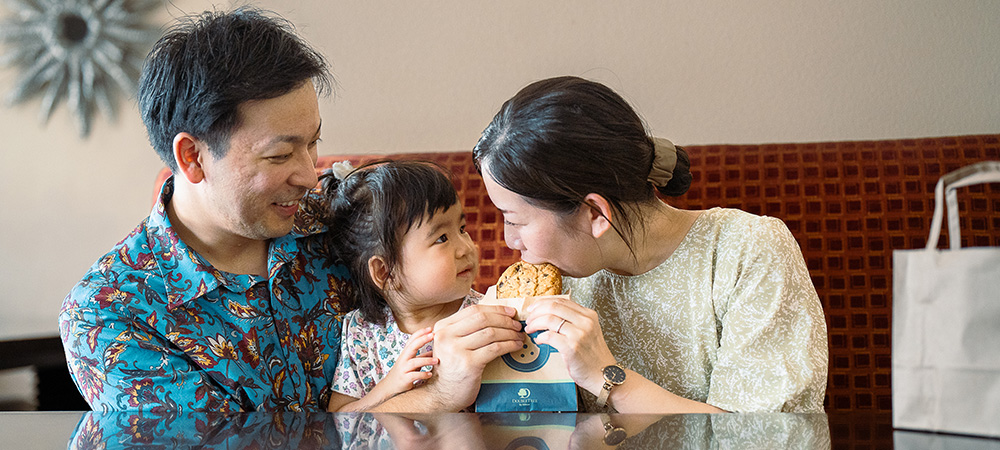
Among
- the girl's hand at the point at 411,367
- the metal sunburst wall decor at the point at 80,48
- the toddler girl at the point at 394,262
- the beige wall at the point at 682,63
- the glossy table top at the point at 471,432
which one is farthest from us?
the metal sunburst wall decor at the point at 80,48

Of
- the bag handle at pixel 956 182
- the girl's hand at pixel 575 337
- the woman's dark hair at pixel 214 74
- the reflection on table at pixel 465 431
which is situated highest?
the woman's dark hair at pixel 214 74

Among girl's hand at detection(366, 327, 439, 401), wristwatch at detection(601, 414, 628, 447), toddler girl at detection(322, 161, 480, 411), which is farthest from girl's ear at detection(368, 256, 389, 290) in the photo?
wristwatch at detection(601, 414, 628, 447)

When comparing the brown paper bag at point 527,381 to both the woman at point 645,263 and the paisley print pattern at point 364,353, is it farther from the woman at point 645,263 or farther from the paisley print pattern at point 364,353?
the paisley print pattern at point 364,353

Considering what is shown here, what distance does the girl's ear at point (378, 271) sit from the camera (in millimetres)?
1686

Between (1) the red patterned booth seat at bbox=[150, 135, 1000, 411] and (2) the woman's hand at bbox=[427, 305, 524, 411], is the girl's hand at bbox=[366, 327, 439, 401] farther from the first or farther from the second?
(1) the red patterned booth seat at bbox=[150, 135, 1000, 411]

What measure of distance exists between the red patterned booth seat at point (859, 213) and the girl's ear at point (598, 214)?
2.23ft

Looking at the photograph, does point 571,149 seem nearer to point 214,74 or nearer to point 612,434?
point 612,434

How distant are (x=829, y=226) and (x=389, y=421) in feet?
4.45

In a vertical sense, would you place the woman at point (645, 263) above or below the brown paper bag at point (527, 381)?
above

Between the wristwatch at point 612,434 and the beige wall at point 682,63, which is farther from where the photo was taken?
the beige wall at point 682,63

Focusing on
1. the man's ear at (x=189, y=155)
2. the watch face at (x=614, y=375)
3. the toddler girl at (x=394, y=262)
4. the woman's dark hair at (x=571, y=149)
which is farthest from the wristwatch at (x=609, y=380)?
the man's ear at (x=189, y=155)

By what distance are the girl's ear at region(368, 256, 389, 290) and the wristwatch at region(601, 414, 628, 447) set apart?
78 centimetres

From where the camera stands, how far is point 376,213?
1.68 metres

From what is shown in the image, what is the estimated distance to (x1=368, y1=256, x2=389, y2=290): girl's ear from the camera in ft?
5.53
